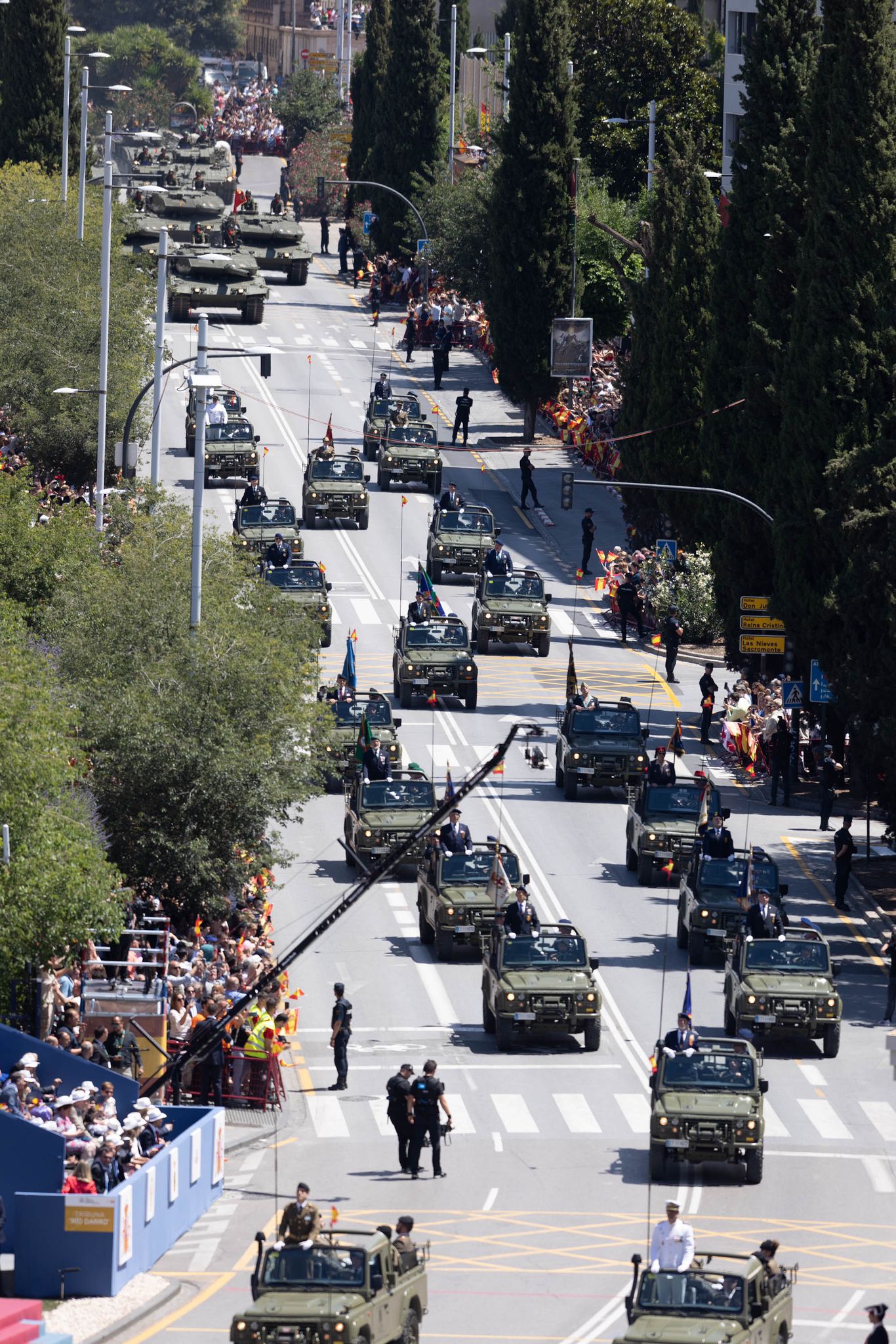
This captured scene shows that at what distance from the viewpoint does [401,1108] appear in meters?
33.5

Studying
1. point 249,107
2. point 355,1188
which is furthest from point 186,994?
point 249,107

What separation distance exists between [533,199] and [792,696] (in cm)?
3003

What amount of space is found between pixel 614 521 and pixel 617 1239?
49.3 meters

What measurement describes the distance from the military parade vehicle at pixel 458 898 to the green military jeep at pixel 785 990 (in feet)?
13.2

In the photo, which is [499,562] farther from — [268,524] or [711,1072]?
[711,1072]

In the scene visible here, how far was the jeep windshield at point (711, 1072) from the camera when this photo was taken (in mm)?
34188

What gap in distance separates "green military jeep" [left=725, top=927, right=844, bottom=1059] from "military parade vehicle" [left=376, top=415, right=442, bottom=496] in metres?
38.4

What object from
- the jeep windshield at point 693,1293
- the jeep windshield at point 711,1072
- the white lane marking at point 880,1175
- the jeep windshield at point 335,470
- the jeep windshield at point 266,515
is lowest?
the white lane marking at point 880,1175

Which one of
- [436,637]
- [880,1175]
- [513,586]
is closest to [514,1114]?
[880,1175]

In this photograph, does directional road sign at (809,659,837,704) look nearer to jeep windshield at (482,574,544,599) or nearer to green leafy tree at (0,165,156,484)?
jeep windshield at (482,574,544,599)

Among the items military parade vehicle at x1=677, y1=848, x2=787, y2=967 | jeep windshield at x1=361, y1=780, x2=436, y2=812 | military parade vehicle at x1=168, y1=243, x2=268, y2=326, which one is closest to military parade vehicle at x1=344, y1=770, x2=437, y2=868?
jeep windshield at x1=361, y1=780, x2=436, y2=812

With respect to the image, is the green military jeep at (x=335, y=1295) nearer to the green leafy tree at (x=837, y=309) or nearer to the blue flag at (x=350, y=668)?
the green leafy tree at (x=837, y=309)

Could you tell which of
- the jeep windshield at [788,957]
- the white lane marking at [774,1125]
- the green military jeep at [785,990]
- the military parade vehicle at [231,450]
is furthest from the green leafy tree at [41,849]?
the military parade vehicle at [231,450]

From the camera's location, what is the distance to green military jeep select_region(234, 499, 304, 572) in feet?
221
